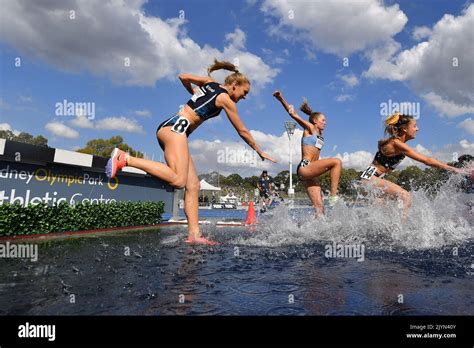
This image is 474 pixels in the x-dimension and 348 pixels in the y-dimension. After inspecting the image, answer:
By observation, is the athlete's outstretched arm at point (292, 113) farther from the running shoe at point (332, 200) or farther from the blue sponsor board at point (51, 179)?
the blue sponsor board at point (51, 179)

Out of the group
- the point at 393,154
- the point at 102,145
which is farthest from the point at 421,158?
the point at 102,145

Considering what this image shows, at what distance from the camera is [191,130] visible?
185 inches

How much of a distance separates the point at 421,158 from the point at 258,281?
13.5 ft

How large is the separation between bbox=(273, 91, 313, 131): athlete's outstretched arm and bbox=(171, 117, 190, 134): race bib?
2.92 m

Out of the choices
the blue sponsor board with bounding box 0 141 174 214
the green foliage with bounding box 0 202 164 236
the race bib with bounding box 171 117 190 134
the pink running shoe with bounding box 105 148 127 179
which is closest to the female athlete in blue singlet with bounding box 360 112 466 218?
the race bib with bounding box 171 117 190 134

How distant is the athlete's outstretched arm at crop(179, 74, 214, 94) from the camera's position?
194 inches

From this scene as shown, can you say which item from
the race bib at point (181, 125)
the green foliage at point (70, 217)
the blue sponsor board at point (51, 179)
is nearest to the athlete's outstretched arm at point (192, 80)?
the race bib at point (181, 125)

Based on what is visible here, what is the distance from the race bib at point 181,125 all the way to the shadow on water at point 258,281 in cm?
158

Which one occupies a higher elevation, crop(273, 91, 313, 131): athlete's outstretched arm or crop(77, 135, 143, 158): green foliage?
crop(77, 135, 143, 158): green foliage

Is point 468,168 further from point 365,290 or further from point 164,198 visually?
point 164,198

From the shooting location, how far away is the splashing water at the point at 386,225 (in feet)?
18.2

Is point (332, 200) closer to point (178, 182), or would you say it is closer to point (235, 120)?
point (235, 120)

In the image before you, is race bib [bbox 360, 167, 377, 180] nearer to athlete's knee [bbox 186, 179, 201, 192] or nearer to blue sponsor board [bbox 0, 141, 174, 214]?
athlete's knee [bbox 186, 179, 201, 192]
